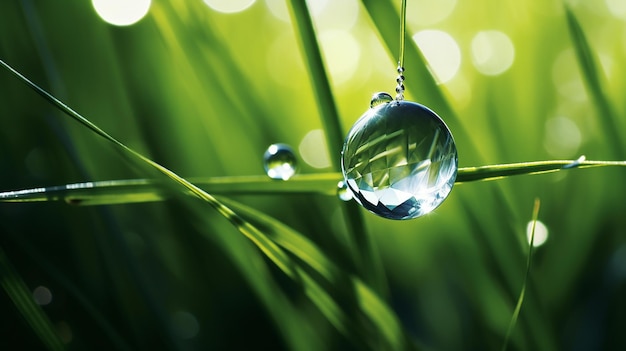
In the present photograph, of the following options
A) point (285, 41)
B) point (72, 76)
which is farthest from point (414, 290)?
point (285, 41)

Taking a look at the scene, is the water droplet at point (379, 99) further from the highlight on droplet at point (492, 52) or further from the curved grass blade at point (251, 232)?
the highlight on droplet at point (492, 52)

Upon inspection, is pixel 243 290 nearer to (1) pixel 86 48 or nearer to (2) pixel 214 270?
(2) pixel 214 270

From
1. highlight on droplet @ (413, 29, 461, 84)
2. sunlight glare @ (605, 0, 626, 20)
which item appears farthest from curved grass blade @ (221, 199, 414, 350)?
sunlight glare @ (605, 0, 626, 20)

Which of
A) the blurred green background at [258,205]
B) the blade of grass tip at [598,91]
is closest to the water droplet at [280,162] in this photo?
the blurred green background at [258,205]

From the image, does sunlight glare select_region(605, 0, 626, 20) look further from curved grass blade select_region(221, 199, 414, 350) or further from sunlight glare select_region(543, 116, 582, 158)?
curved grass blade select_region(221, 199, 414, 350)

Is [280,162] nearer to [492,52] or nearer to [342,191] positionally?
[342,191]

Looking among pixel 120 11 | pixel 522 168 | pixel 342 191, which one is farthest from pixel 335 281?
pixel 120 11

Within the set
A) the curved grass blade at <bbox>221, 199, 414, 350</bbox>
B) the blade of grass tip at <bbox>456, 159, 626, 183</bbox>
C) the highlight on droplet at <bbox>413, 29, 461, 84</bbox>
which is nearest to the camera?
the blade of grass tip at <bbox>456, 159, 626, 183</bbox>
